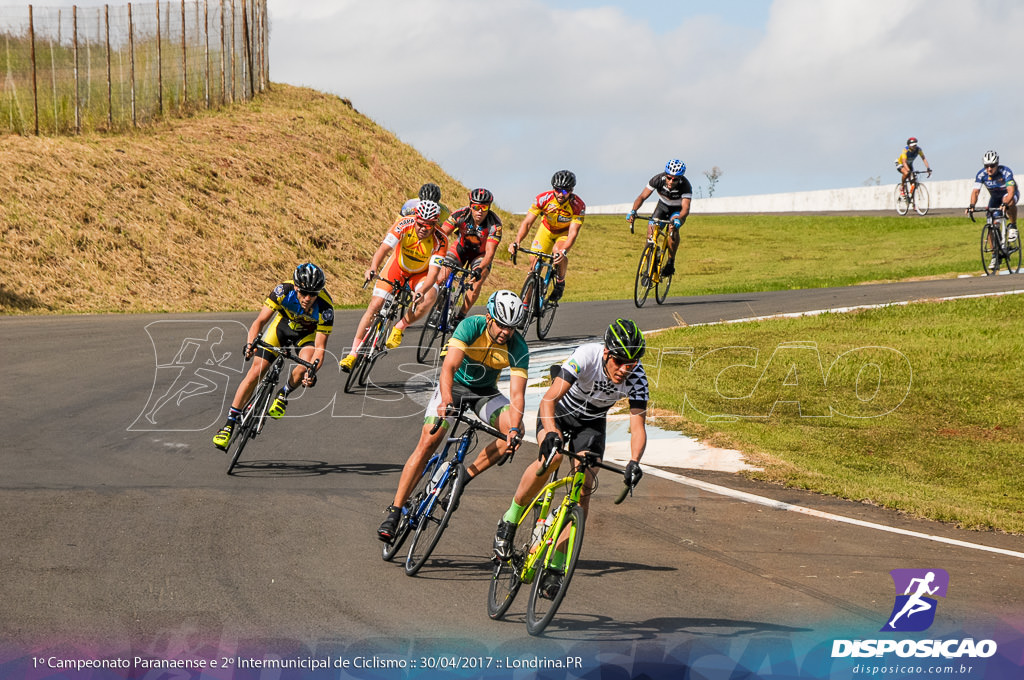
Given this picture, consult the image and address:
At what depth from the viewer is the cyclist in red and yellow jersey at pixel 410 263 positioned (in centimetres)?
1431

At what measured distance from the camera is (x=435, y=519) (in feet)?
26.1

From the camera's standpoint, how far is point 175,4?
1398 inches

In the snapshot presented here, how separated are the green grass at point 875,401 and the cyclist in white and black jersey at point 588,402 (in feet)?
14.4

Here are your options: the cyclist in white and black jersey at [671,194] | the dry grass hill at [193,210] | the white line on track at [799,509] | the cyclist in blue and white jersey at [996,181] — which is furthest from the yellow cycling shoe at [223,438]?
the cyclist in blue and white jersey at [996,181]

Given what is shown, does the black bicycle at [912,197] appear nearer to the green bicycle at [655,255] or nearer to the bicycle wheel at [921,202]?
the bicycle wheel at [921,202]

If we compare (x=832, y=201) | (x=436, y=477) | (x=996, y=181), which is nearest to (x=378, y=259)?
(x=436, y=477)

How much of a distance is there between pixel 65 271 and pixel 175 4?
13.3 m

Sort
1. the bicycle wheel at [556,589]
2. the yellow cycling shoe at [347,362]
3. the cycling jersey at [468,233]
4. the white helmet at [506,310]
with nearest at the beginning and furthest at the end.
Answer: the bicycle wheel at [556,589], the white helmet at [506,310], the yellow cycling shoe at [347,362], the cycling jersey at [468,233]

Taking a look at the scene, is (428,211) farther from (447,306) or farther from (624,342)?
(624,342)

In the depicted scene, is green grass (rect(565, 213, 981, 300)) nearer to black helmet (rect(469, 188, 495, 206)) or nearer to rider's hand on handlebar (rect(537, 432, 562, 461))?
black helmet (rect(469, 188, 495, 206))

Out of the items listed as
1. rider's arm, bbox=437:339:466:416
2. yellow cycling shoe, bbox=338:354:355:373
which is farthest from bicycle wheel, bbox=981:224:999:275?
rider's arm, bbox=437:339:466:416

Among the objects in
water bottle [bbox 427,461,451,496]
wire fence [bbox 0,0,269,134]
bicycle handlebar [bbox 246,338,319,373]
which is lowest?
water bottle [bbox 427,461,451,496]

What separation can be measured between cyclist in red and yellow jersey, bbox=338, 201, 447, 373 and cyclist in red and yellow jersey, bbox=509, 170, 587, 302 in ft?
8.41

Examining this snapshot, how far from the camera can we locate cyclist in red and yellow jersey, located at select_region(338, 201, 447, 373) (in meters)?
14.3
